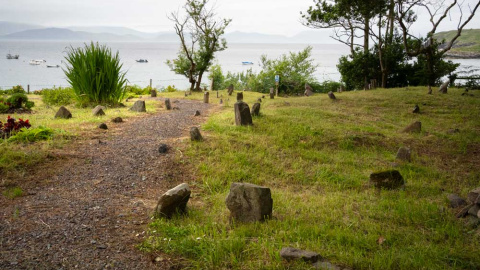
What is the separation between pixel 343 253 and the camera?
3.65 m

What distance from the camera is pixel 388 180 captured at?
6316 mm

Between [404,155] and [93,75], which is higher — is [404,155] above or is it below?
below

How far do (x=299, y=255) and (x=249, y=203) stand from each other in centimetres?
130

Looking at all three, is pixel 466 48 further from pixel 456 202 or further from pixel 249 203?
pixel 249 203

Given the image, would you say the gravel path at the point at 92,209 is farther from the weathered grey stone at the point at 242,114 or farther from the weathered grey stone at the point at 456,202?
the weathered grey stone at the point at 456,202

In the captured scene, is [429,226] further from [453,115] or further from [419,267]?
[453,115]

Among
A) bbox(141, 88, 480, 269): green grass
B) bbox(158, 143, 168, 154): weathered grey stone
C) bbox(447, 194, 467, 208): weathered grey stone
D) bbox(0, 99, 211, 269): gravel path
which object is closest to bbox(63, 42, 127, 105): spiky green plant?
bbox(141, 88, 480, 269): green grass

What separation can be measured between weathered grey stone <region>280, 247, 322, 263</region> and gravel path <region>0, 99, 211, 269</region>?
123 centimetres

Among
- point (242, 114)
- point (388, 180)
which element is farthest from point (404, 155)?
point (242, 114)

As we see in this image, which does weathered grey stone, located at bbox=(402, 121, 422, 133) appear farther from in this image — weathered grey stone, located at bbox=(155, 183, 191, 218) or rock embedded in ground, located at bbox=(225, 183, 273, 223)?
weathered grey stone, located at bbox=(155, 183, 191, 218)

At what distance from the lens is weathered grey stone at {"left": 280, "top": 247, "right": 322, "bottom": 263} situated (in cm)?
341

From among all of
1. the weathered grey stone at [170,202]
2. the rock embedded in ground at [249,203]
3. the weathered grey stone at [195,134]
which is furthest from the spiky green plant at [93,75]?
the rock embedded in ground at [249,203]

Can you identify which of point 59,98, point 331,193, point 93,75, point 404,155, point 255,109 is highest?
point 93,75

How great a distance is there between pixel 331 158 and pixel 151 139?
4226 millimetres
